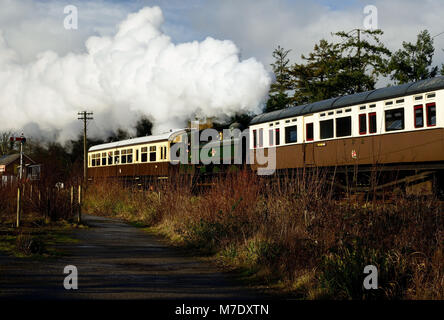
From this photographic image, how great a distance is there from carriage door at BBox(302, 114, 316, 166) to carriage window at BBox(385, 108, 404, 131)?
3571 millimetres

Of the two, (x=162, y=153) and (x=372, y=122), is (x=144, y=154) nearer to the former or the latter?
(x=162, y=153)

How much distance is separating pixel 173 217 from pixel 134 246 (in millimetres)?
3242

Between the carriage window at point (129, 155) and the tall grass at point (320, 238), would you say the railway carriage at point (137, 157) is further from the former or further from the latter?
the tall grass at point (320, 238)

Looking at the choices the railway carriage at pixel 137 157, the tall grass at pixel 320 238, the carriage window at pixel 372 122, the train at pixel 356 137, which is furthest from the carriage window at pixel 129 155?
the tall grass at pixel 320 238

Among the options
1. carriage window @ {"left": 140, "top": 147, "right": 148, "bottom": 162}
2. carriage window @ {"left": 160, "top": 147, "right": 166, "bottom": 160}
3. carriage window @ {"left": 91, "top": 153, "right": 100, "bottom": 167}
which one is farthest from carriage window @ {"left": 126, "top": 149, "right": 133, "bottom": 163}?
carriage window @ {"left": 91, "top": 153, "right": 100, "bottom": 167}

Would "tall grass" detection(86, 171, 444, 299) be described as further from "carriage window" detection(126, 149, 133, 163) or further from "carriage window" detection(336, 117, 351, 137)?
"carriage window" detection(126, 149, 133, 163)

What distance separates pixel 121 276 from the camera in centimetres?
822

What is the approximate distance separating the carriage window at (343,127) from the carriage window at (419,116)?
111 inches

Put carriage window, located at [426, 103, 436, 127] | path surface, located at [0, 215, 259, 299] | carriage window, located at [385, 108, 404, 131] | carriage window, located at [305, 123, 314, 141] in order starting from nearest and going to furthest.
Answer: path surface, located at [0, 215, 259, 299] → carriage window, located at [426, 103, 436, 127] → carriage window, located at [385, 108, 404, 131] → carriage window, located at [305, 123, 314, 141]

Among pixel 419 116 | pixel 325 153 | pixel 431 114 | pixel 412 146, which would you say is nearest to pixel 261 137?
pixel 325 153

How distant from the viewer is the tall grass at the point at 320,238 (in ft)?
22.0

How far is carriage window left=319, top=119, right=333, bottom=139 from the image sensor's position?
18.7 metres

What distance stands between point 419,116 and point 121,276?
10536 mm

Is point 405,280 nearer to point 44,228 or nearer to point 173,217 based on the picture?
point 173,217
